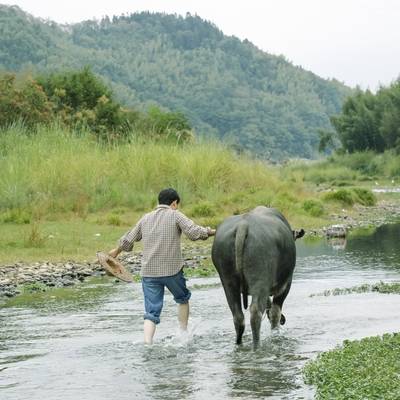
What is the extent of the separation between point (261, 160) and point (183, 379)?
26289 millimetres

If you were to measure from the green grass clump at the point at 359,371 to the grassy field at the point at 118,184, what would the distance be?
1385 centimetres

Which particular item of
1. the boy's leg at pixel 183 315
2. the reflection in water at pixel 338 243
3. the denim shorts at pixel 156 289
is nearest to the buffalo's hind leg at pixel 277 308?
the boy's leg at pixel 183 315

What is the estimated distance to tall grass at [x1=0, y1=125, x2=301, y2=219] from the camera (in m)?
27.0

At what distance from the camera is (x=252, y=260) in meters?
9.34

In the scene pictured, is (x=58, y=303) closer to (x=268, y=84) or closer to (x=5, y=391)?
(x=5, y=391)

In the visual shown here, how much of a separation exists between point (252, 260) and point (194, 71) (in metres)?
145

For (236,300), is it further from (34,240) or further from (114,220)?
(114,220)

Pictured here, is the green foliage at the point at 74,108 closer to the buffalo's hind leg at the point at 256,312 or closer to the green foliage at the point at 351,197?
the green foliage at the point at 351,197

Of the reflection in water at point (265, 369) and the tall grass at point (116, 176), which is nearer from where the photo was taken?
the reflection in water at point (265, 369)

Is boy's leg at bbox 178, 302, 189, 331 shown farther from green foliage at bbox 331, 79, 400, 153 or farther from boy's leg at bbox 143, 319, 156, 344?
green foliage at bbox 331, 79, 400, 153

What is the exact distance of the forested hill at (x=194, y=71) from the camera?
111 meters

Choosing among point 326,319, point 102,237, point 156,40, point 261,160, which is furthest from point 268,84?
point 326,319

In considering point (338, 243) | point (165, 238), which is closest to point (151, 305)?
point (165, 238)

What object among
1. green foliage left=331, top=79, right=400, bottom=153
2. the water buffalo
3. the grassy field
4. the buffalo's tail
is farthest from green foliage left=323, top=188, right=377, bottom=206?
green foliage left=331, top=79, right=400, bottom=153
